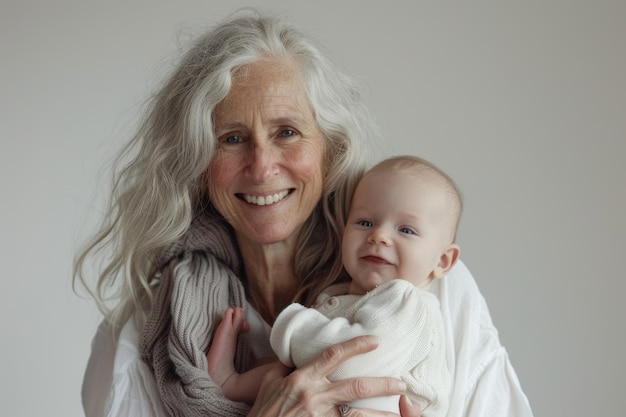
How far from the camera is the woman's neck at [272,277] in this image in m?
2.02

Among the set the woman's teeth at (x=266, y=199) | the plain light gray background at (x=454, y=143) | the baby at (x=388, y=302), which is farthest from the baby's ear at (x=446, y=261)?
the plain light gray background at (x=454, y=143)

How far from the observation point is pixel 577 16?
9.21ft

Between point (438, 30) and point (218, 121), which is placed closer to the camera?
point (218, 121)

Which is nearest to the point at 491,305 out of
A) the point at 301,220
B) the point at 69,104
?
the point at 301,220

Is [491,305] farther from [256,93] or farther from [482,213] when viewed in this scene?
[256,93]

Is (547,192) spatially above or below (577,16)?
below

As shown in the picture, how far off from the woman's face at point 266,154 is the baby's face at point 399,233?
0.22 m

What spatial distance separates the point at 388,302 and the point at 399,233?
0.16 meters

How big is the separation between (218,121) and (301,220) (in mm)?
287

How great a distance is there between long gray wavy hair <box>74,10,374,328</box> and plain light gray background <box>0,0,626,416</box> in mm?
826

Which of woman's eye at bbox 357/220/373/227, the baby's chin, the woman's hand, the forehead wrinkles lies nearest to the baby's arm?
the woman's hand

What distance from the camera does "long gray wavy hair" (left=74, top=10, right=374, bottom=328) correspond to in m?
1.90

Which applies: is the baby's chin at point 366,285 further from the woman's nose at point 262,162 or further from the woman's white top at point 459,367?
the woman's nose at point 262,162

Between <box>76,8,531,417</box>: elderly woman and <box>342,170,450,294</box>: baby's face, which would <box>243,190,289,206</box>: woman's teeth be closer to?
<box>76,8,531,417</box>: elderly woman
